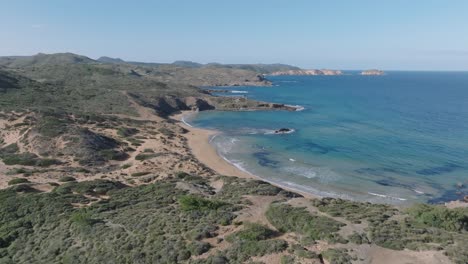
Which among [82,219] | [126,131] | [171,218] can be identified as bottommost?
[126,131]

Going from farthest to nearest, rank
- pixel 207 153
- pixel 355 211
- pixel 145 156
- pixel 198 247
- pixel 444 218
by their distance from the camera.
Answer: pixel 207 153 → pixel 145 156 → pixel 355 211 → pixel 444 218 → pixel 198 247

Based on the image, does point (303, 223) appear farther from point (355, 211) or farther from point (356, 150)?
point (356, 150)

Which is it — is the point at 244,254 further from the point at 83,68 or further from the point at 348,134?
the point at 83,68

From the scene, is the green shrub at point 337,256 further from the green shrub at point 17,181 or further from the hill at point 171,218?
the green shrub at point 17,181

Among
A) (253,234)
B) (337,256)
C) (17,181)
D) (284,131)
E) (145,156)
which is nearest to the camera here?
(337,256)

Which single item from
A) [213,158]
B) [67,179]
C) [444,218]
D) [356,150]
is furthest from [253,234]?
[356,150]

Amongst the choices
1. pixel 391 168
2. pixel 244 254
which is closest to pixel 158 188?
pixel 244 254

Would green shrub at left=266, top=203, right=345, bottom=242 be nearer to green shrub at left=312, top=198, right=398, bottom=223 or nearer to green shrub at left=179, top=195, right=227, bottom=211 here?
green shrub at left=312, top=198, right=398, bottom=223

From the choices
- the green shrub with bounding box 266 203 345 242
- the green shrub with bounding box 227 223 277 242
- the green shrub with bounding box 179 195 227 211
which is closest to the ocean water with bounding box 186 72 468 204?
the green shrub with bounding box 266 203 345 242
